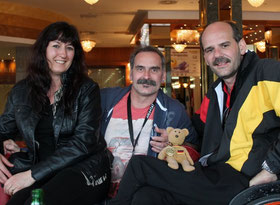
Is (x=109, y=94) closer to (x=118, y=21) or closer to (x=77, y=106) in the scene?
(x=77, y=106)

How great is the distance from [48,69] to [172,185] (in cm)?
112

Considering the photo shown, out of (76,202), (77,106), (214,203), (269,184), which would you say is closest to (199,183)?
(214,203)

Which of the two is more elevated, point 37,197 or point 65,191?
point 37,197

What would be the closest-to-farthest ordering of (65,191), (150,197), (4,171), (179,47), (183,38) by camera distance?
(150,197) < (65,191) < (4,171) < (179,47) < (183,38)

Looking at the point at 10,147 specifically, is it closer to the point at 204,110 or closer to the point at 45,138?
Answer: the point at 45,138

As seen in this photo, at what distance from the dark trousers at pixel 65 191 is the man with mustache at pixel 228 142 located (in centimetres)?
23

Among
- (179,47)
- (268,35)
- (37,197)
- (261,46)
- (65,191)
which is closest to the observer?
(37,197)

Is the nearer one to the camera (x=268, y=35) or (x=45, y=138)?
(x=45, y=138)

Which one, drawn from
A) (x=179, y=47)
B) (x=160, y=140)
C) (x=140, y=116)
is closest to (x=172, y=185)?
(x=160, y=140)

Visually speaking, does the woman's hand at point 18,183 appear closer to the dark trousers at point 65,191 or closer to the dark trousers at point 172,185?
the dark trousers at point 65,191

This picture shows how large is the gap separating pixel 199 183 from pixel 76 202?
675 mm

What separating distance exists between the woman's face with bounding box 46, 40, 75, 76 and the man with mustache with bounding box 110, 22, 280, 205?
860mm

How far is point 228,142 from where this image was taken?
6.53 feet

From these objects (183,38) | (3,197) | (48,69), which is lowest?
(3,197)
